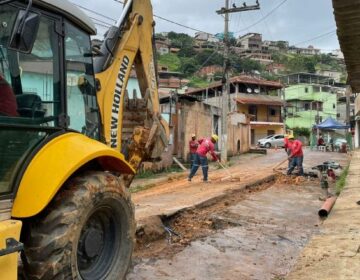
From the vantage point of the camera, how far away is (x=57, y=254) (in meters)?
4.09

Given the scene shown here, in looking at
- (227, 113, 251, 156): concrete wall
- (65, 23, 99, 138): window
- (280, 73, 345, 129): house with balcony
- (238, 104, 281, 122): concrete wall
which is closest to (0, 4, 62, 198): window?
(65, 23, 99, 138): window

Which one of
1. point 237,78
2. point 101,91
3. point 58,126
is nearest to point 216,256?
point 101,91

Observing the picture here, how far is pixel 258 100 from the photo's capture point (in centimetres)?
6512

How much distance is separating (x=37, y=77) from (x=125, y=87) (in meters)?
2.12

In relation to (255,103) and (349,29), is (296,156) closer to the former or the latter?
(349,29)

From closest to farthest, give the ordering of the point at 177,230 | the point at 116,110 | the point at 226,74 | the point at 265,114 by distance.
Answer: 1. the point at 116,110
2. the point at 177,230
3. the point at 226,74
4. the point at 265,114

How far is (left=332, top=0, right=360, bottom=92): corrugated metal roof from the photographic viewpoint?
4.91 m

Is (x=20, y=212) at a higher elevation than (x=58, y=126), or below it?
below

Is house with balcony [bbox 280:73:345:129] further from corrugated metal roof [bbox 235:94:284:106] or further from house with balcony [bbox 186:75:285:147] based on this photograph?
corrugated metal roof [bbox 235:94:284:106]

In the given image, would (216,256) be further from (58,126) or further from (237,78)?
(237,78)

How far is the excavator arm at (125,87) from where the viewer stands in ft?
20.7

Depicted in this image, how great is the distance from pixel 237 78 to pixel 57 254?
63.1m

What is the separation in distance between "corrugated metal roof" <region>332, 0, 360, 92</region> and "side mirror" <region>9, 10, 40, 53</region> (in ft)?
8.67

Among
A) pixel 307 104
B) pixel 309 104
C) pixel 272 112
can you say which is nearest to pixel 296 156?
pixel 272 112
